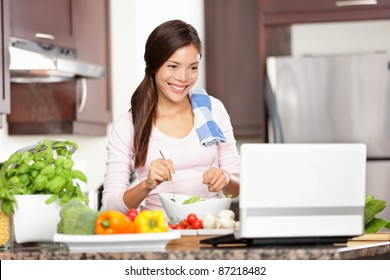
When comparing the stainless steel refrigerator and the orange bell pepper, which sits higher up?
the stainless steel refrigerator

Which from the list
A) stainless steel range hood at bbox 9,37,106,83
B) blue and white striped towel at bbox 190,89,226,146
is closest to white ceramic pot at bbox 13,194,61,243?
blue and white striped towel at bbox 190,89,226,146

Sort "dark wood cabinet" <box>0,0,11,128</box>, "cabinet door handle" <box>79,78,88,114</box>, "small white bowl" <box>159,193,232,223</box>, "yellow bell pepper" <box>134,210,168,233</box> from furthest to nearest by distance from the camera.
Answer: "cabinet door handle" <box>79,78,88,114</box>, "dark wood cabinet" <box>0,0,11,128</box>, "small white bowl" <box>159,193,232,223</box>, "yellow bell pepper" <box>134,210,168,233</box>

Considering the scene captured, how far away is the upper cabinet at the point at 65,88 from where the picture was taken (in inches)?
166

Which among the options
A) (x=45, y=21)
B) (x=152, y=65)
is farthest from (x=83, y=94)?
(x=152, y=65)

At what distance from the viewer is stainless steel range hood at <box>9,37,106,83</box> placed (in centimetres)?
384

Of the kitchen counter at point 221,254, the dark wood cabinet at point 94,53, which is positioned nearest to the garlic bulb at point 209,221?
the kitchen counter at point 221,254

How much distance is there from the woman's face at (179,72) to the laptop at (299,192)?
90cm

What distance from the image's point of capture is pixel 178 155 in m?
2.89

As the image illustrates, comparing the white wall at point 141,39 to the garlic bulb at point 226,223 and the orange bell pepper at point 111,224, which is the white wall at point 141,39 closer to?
the garlic bulb at point 226,223

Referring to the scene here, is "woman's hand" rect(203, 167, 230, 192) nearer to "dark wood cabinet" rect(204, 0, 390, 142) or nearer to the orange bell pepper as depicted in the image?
the orange bell pepper

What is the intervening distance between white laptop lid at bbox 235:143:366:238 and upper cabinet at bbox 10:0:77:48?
212cm
